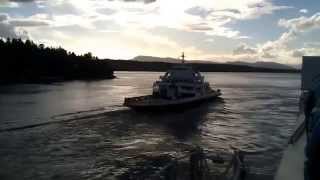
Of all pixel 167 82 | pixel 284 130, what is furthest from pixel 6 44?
pixel 284 130

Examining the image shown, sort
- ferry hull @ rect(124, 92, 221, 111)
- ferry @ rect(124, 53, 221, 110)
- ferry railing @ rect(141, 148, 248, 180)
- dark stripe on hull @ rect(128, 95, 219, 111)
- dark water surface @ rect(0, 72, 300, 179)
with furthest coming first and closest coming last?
ferry @ rect(124, 53, 221, 110) < ferry hull @ rect(124, 92, 221, 111) < dark stripe on hull @ rect(128, 95, 219, 111) < dark water surface @ rect(0, 72, 300, 179) < ferry railing @ rect(141, 148, 248, 180)

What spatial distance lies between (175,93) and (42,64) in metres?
97.6

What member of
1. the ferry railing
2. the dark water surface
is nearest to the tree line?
the dark water surface

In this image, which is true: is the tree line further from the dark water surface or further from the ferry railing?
the ferry railing

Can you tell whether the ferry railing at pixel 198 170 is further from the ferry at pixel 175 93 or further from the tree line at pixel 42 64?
the tree line at pixel 42 64

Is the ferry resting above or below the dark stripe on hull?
above

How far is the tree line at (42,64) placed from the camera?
130m

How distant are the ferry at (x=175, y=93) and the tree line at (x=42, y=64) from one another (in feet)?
221

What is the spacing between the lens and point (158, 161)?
25141 mm

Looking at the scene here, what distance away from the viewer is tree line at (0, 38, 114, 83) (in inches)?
5113

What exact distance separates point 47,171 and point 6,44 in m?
126

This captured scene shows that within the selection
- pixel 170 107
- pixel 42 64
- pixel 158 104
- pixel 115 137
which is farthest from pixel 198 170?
pixel 42 64

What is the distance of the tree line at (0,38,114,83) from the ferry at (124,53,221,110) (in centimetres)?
6723

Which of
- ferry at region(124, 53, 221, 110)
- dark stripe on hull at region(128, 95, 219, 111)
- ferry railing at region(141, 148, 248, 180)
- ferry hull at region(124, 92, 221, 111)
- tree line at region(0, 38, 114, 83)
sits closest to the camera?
ferry railing at region(141, 148, 248, 180)
